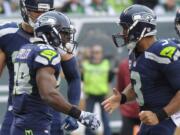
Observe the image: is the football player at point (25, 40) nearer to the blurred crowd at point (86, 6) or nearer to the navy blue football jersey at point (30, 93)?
the navy blue football jersey at point (30, 93)

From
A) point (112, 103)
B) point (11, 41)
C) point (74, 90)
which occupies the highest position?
point (11, 41)

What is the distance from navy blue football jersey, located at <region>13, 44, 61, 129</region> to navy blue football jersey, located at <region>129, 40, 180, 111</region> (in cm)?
64

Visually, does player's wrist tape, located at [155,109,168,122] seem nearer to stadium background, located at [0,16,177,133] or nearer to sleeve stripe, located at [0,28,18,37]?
sleeve stripe, located at [0,28,18,37]

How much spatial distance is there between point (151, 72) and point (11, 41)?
144 centimetres

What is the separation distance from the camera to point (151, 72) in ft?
19.6

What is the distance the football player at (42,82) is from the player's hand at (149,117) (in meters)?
0.36

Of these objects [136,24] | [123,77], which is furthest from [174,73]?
[123,77]

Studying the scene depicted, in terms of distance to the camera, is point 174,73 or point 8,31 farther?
point 8,31

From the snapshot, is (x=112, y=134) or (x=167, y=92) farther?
(x=112, y=134)

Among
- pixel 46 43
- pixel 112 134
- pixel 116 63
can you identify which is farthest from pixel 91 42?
pixel 46 43

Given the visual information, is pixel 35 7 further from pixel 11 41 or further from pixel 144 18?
pixel 144 18

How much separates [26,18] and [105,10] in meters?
6.84

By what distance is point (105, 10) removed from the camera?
44.5 ft

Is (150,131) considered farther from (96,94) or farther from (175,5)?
(175,5)
